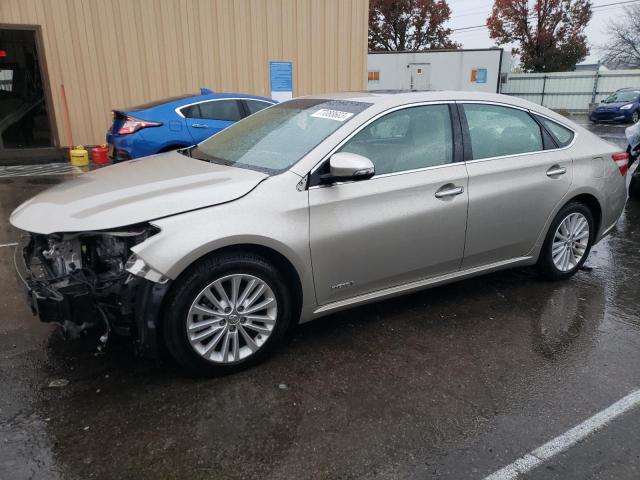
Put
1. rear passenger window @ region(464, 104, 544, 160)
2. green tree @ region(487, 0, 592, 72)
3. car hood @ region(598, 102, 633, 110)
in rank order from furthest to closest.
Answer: green tree @ region(487, 0, 592, 72) → car hood @ region(598, 102, 633, 110) → rear passenger window @ region(464, 104, 544, 160)

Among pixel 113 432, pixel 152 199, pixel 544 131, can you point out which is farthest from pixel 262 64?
pixel 113 432

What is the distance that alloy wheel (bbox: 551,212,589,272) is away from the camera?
443cm

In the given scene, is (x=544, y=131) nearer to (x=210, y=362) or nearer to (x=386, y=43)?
(x=210, y=362)

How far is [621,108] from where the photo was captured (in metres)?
21.9

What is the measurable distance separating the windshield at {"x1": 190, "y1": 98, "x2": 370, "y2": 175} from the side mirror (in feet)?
0.78

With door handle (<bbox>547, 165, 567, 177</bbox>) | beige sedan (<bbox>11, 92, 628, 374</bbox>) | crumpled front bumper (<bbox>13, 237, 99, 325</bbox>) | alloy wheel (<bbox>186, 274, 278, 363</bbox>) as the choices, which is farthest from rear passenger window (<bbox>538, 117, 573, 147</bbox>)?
crumpled front bumper (<bbox>13, 237, 99, 325</bbox>)

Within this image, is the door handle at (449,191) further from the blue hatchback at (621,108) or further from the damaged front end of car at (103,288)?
the blue hatchback at (621,108)

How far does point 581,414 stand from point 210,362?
6.64 ft

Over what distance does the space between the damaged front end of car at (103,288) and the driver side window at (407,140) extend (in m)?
1.47

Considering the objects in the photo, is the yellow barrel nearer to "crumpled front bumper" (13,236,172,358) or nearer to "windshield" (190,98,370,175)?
"windshield" (190,98,370,175)

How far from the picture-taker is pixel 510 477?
2.32 metres

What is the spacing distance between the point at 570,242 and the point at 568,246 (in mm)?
38

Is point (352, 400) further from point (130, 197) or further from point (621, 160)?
point (621, 160)

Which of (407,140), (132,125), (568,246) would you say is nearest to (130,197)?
(407,140)
